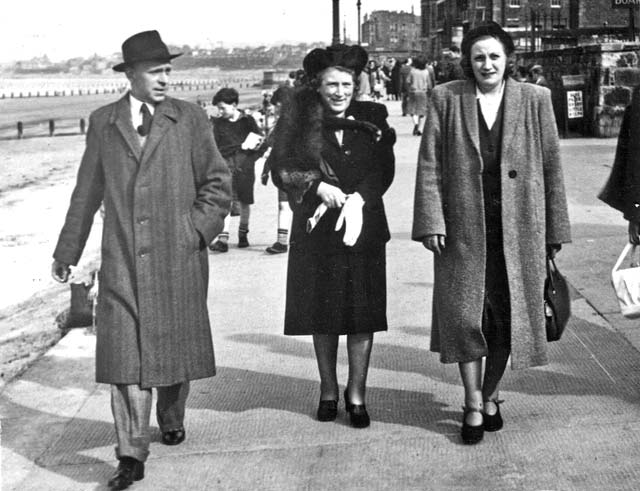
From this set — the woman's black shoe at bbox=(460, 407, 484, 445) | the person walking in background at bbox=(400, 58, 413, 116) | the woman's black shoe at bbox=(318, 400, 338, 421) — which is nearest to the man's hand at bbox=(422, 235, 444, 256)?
the woman's black shoe at bbox=(460, 407, 484, 445)

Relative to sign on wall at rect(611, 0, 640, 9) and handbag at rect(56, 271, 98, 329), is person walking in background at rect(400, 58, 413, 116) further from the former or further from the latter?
handbag at rect(56, 271, 98, 329)

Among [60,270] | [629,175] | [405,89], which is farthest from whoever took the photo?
[405,89]

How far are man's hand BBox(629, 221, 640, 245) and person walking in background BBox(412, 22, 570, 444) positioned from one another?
1.23 feet

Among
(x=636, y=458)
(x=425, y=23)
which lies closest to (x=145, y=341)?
(x=636, y=458)

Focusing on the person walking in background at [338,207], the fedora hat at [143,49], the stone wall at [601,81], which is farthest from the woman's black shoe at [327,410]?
the stone wall at [601,81]

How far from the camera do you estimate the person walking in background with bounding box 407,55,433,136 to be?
74.2 ft

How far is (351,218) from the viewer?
5211 mm

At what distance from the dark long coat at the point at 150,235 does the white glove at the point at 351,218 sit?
656 millimetres

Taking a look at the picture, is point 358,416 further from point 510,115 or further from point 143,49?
point 143,49

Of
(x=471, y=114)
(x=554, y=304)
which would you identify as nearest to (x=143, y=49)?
(x=471, y=114)

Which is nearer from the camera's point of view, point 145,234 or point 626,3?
point 145,234

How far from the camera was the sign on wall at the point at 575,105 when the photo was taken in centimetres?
2023

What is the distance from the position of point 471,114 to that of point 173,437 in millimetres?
1984

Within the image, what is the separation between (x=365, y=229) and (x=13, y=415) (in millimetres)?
2059
